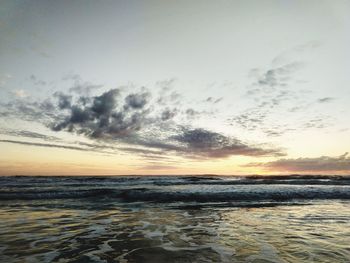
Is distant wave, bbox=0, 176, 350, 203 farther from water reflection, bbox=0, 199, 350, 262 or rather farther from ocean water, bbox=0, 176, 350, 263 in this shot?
water reflection, bbox=0, 199, 350, 262

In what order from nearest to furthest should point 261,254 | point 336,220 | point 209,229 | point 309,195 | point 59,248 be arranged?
1. point 261,254
2. point 59,248
3. point 209,229
4. point 336,220
5. point 309,195

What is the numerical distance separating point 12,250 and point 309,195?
21.9 meters

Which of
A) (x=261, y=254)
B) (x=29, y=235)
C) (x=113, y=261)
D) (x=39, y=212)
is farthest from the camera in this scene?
(x=39, y=212)

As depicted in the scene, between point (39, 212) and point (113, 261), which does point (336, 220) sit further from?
point (39, 212)

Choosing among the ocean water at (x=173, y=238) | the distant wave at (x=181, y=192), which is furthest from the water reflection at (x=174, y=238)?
the distant wave at (x=181, y=192)

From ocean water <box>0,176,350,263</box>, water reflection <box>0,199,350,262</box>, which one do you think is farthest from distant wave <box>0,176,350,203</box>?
water reflection <box>0,199,350,262</box>

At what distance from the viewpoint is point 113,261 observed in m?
5.87

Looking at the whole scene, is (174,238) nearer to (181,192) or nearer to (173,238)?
(173,238)

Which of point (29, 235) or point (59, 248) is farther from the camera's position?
point (29, 235)

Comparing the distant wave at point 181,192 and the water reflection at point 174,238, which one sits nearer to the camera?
the water reflection at point 174,238

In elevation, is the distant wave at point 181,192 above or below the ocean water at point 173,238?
above

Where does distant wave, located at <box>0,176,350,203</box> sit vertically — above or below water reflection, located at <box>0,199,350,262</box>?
above

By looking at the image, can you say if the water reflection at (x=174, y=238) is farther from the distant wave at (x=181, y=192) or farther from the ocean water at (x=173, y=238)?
the distant wave at (x=181, y=192)

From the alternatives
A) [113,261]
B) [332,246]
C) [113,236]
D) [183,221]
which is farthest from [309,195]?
[113,261]
